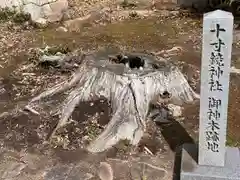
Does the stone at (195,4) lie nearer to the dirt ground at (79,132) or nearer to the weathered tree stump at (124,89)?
the dirt ground at (79,132)

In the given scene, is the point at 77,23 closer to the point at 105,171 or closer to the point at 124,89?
the point at 124,89

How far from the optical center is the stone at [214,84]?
4113mm

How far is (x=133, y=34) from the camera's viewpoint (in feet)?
29.5

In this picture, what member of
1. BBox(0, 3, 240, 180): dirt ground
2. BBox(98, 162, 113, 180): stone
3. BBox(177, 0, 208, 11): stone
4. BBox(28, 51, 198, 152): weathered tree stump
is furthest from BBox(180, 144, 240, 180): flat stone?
BBox(177, 0, 208, 11): stone

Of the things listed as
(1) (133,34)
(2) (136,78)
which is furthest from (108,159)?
(1) (133,34)

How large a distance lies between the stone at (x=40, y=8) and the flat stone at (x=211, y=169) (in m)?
5.60

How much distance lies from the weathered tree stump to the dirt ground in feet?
0.39

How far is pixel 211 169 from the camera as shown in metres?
4.63

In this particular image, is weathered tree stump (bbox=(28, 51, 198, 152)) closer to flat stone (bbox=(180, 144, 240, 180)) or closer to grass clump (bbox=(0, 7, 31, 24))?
flat stone (bbox=(180, 144, 240, 180))

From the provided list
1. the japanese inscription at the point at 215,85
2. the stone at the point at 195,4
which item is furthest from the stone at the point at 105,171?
the stone at the point at 195,4

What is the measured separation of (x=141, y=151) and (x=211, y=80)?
1.48m

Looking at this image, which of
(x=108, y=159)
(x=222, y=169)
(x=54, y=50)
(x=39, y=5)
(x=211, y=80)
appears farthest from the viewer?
(x=39, y=5)

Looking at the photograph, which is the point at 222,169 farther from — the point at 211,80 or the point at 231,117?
the point at 231,117

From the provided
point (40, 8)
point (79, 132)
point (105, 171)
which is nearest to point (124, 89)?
point (79, 132)
